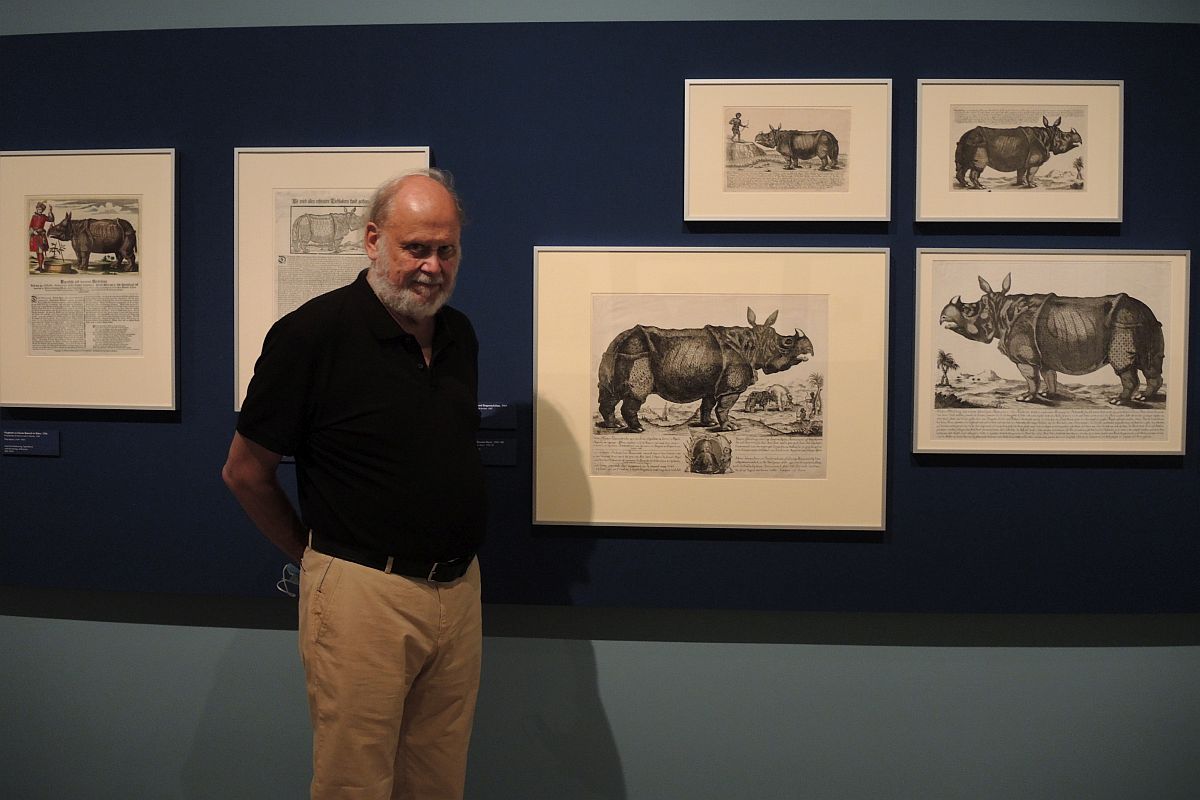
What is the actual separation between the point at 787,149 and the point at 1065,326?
1.00 meters

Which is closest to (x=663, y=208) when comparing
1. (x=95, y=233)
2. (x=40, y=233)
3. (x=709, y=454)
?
(x=709, y=454)

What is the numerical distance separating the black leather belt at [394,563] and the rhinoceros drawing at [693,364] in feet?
2.31

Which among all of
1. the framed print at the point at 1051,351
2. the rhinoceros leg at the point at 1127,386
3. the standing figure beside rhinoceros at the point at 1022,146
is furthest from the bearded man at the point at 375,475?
the rhinoceros leg at the point at 1127,386

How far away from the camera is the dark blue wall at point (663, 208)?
2.22 m

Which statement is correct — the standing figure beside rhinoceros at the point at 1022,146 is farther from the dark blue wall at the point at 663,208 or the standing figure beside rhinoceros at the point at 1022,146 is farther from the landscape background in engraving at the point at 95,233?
the landscape background in engraving at the point at 95,233

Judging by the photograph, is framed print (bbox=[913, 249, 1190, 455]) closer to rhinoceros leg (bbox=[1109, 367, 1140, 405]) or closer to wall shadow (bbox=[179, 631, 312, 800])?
rhinoceros leg (bbox=[1109, 367, 1140, 405])

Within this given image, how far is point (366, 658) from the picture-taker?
1667 millimetres

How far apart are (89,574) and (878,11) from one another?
3133 mm

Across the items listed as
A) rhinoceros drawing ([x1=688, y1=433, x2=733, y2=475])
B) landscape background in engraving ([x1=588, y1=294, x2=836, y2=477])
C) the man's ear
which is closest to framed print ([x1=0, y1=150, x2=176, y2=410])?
the man's ear

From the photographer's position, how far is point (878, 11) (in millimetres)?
2295

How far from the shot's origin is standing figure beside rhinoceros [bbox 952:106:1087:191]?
7.16 feet

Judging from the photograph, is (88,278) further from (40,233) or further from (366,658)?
(366,658)

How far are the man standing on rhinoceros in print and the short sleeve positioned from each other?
1.24 m

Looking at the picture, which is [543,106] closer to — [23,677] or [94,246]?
[94,246]
